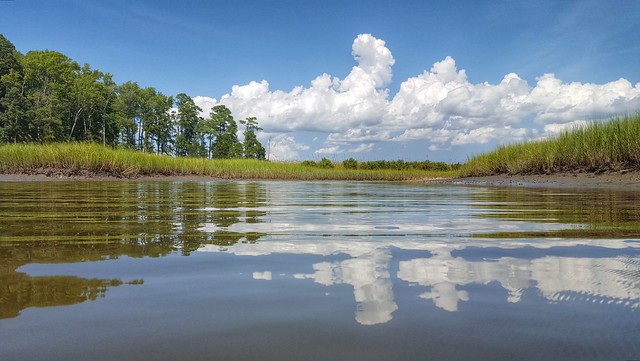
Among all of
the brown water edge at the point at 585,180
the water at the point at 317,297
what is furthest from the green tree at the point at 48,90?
the water at the point at 317,297

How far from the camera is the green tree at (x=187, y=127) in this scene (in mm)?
79000

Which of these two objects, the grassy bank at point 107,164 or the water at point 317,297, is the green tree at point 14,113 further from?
the water at point 317,297

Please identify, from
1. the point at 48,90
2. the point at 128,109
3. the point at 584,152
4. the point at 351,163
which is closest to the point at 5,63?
the point at 48,90

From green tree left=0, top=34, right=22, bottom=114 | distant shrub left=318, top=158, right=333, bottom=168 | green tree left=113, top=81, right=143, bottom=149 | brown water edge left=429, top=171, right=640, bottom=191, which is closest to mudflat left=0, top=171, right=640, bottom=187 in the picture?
brown water edge left=429, top=171, right=640, bottom=191

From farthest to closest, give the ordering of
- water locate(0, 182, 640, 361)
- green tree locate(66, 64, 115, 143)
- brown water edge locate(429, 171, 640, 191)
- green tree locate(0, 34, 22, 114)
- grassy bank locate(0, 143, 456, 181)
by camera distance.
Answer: green tree locate(66, 64, 115, 143)
green tree locate(0, 34, 22, 114)
grassy bank locate(0, 143, 456, 181)
brown water edge locate(429, 171, 640, 191)
water locate(0, 182, 640, 361)

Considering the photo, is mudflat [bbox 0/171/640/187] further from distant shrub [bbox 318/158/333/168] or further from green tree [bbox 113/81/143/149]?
green tree [bbox 113/81/143/149]

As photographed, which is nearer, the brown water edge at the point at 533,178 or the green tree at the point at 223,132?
the brown water edge at the point at 533,178

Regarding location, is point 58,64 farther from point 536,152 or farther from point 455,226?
point 455,226

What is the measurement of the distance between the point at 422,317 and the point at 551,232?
2.31 m

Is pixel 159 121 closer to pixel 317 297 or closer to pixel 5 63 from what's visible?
pixel 5 63

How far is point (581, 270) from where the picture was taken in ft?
5.89

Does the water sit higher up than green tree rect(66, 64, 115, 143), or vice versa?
green tree rect(66, 64, 115, 143)

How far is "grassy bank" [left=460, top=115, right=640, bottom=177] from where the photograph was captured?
13.6 m

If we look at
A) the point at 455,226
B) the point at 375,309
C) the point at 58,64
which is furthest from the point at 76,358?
the point at 58,64
